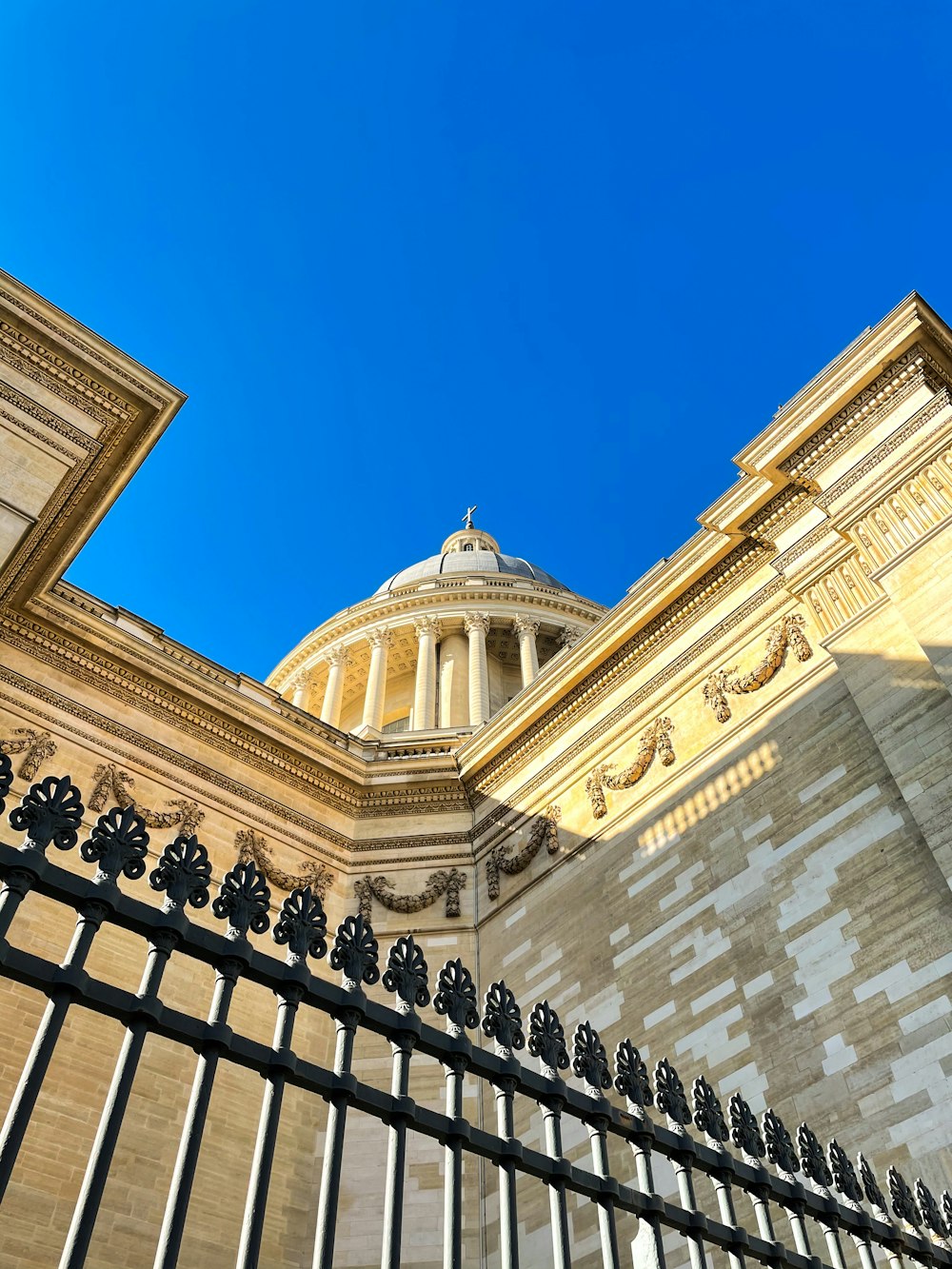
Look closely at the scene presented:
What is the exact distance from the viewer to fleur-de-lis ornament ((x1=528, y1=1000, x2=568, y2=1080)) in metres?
4.54

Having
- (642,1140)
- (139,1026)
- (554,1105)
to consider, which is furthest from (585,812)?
(139,1026)

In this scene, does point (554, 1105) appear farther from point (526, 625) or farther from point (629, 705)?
point (526, 625)

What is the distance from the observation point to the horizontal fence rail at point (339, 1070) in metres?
3.57

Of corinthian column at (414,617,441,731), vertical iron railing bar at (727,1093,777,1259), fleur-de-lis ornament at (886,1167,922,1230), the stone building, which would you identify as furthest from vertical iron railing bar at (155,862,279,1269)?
corinthian column at (414,617,441,731)

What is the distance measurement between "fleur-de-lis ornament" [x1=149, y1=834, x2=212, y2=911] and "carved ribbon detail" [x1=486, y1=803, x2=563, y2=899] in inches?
476

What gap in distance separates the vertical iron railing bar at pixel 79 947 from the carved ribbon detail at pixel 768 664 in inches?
431

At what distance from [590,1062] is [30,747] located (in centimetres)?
1130

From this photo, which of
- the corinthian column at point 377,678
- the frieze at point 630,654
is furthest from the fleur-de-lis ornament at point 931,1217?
the corinthian column at point 377,678

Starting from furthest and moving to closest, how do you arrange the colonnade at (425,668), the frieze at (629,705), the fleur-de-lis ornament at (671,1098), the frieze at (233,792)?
the colonnade at (425,668), the frieze at (233,792), the frieze at (629,705), the fleur-de-lis ornament at (671,1098)

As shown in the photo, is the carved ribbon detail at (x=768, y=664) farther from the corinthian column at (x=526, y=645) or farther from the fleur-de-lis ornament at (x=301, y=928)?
the corinthian column at (x=526, y=645)

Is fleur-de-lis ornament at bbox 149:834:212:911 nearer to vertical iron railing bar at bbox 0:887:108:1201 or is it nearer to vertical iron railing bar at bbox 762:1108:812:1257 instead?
vertical iron railing bar at bbox 0:887:108:1201

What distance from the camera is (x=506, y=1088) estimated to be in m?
4.32

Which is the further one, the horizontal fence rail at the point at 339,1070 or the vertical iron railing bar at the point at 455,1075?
the vertical iron railing bar at the point at 455,1075

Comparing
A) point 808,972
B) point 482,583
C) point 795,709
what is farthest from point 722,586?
point 482,583
